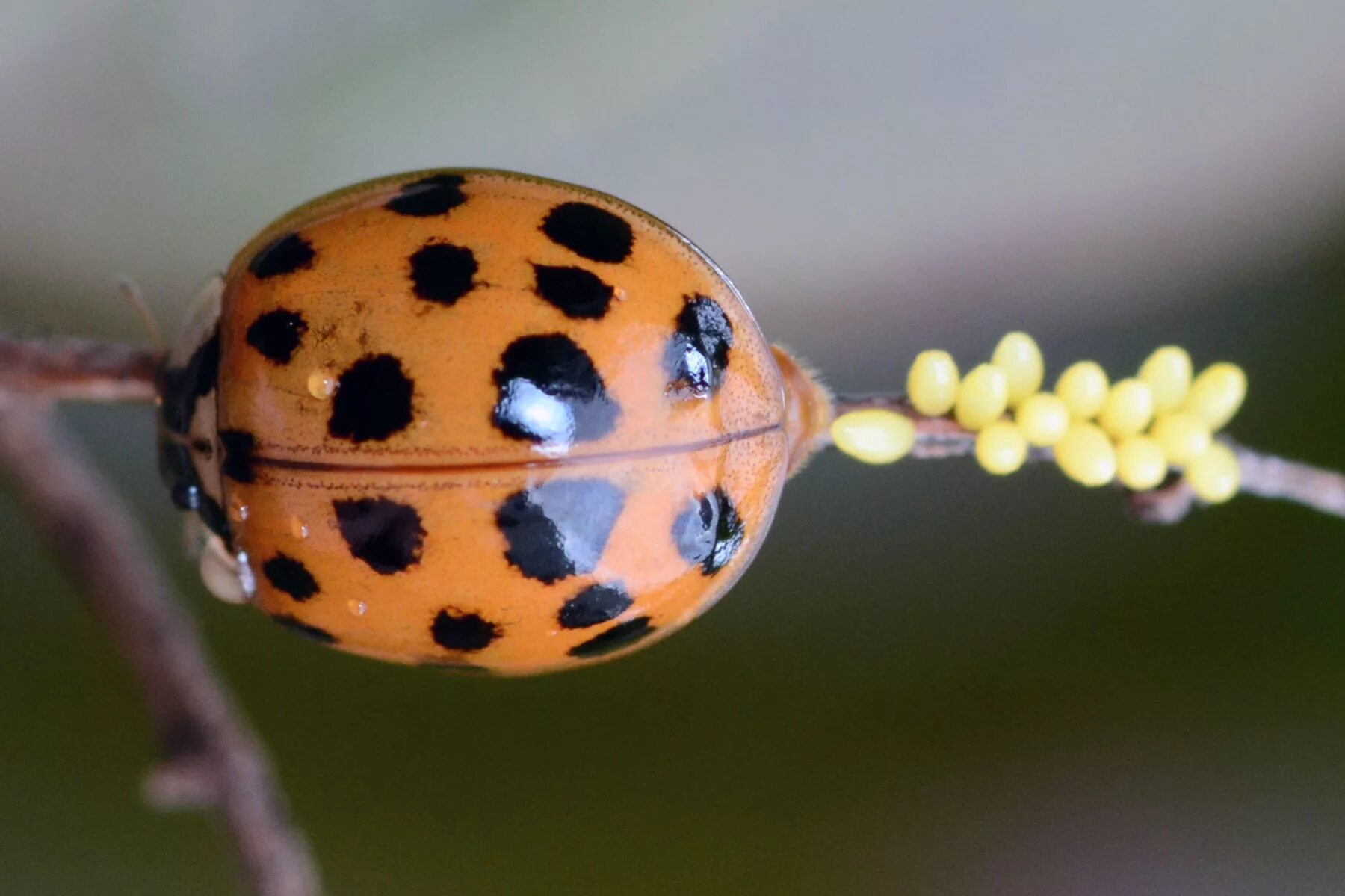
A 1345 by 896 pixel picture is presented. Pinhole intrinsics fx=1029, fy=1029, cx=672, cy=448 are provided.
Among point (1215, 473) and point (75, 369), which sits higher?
point (1215, 473)

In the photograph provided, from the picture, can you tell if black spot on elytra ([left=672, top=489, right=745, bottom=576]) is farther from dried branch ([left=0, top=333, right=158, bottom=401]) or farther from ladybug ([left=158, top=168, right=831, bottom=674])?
dried branch ([left=0, top=333, right=158, bottom=401])

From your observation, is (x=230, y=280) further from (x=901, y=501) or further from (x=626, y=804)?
(x=901, y=501)

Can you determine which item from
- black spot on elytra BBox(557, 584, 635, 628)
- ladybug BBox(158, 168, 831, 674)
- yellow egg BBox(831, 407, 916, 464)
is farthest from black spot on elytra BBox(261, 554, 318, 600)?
yellow egg BBox(831, 407, 916, 464)

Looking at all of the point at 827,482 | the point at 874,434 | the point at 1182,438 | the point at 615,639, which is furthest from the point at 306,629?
the point at 827,482

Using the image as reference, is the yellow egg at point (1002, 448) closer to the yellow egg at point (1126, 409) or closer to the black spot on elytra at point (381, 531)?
the yellow egg at point (1126, 409)

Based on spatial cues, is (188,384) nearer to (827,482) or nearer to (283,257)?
(283,257)

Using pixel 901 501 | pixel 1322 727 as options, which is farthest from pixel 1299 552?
pixel 901 501

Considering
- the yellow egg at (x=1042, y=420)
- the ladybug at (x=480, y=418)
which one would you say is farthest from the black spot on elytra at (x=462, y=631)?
the yellow egg at (x=1042, y=420)
